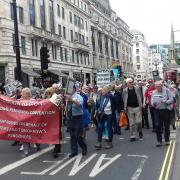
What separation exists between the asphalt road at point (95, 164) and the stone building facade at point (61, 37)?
1164 cm

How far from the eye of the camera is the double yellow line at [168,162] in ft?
26.2

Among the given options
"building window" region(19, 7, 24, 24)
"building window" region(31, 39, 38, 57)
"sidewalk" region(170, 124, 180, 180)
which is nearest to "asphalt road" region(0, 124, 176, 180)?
"sidewalk" region(170, 124, 180, 180)

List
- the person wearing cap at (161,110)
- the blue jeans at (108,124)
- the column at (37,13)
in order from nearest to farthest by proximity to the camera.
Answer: the person wearing cap at (161,110) → the blue jeans at (108,124) → the column at (37,13)

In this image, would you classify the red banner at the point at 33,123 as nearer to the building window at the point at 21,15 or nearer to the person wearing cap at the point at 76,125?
the person wearing cap at the point at 76,125

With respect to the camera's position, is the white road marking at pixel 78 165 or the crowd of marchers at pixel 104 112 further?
the crowd of marchers at pixel 104 112

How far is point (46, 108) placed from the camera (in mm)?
10500

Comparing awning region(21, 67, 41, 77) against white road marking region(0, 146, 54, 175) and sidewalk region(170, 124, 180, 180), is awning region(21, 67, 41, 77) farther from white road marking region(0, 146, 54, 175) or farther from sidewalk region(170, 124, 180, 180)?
sidewalk region(170, 124, 180, 180)

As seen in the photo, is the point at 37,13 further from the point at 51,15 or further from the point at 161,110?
the point at 161,110

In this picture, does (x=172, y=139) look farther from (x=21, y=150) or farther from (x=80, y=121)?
(x=21, y=150)

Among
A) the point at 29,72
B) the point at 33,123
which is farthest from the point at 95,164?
the point at 29,72

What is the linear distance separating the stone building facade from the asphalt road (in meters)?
11.6

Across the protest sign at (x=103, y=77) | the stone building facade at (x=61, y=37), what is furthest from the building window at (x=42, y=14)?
the protest sign at (x=103, y=77)

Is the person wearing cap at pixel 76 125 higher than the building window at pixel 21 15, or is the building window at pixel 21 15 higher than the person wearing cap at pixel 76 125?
the building window at pixel 21 15

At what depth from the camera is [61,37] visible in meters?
58.9
